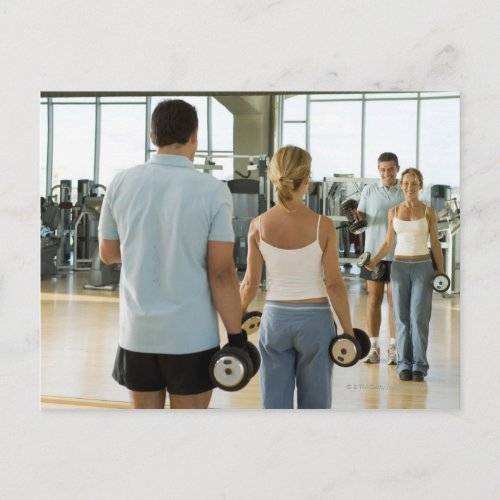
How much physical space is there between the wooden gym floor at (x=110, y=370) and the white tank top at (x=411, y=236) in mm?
205

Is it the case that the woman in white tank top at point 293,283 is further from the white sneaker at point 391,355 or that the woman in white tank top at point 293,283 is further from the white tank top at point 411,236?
the white tank top at point 411,236

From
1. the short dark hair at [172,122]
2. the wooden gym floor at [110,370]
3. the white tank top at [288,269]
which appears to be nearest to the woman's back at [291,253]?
the white tank top at [288,269]

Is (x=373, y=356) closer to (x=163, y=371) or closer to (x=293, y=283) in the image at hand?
(x=293, y=283)

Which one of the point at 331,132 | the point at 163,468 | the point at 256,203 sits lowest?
Answer: the point at 163,468

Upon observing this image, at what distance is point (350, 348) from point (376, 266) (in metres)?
0.35

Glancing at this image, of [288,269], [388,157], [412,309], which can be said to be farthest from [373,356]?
[388,157]

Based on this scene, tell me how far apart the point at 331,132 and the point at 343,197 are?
27cm

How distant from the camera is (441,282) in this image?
3.78m

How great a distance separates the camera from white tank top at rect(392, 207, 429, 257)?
380 centimetres

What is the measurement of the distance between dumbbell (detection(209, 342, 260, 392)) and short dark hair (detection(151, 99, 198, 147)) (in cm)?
86
